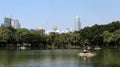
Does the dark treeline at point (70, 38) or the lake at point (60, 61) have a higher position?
the dark treeline at point (70, 38)

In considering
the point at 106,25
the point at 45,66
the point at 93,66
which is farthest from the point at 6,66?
the point at 106,25

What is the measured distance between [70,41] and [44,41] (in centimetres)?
905

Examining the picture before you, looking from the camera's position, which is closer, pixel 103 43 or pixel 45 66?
pixel 45 66

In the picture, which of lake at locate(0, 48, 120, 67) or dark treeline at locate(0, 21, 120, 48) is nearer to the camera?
lake at locate(0, 48, 120, 67)

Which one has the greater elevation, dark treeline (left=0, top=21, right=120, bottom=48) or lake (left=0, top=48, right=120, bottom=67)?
dark treeline (left=0, top=21, right=120, bottom=48)

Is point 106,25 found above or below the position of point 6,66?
above

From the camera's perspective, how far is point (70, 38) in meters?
101

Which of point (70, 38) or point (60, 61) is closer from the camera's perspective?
point (60, 61)

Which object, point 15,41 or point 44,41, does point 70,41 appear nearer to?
point 44,41

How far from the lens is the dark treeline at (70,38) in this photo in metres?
92.6

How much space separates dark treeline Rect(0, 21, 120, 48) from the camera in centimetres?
9256

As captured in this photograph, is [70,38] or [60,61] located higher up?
[70,38]

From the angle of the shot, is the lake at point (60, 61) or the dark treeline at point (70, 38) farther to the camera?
the dark treeline at point (70, 38)

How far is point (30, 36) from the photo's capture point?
102 meters
